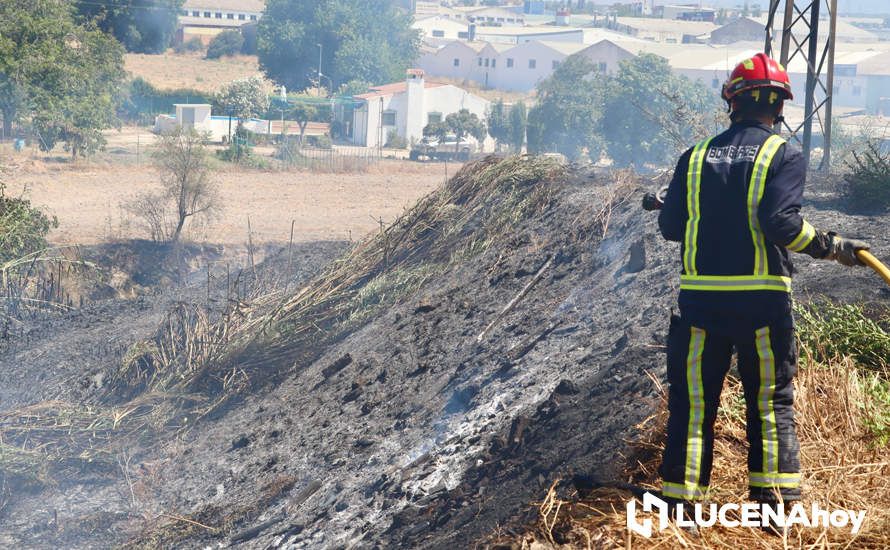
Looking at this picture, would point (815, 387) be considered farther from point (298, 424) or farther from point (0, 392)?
point (0, 392)

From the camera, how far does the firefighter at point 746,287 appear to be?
368 centimetres

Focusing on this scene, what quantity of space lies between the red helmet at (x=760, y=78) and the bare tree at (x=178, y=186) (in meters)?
17.2

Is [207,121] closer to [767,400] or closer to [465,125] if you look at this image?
[465,125]

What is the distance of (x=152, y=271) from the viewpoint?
18.7 m

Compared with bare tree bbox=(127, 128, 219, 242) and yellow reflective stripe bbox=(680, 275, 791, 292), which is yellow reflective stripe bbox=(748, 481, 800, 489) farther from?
bare tree bbox=(127, 128, 219, 242)

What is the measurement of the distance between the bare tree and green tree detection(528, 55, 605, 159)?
20416 millimetres

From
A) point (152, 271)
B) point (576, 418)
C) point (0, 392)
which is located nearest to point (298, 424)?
point (576, 418)

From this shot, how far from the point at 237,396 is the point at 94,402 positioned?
2.04 metres

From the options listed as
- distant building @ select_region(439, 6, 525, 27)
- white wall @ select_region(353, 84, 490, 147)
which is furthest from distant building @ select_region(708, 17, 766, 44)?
white wall @ select_region(353, 84, 490, 147)

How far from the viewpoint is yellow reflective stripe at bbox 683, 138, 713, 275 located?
387cm

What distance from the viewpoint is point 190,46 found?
259 ft

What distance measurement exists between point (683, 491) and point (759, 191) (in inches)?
47.7

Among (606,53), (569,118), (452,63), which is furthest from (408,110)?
(452,63)

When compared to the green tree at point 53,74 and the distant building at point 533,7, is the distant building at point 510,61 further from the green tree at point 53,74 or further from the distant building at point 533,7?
the distant building at point 533,7
